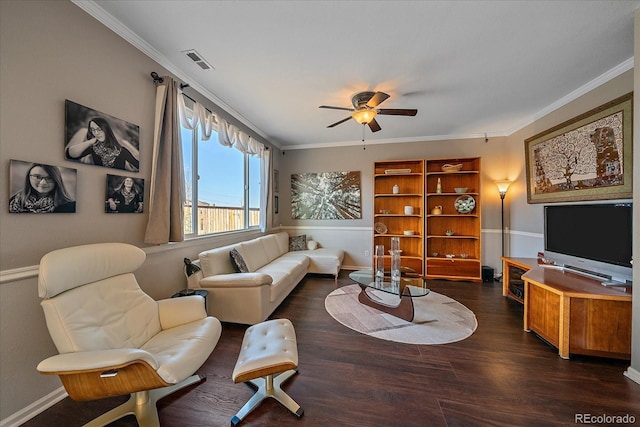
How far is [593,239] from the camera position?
92.2 inches

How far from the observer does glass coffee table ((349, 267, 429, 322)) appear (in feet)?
8.86

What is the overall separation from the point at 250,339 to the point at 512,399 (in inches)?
72.6

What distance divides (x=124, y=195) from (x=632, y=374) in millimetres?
4275

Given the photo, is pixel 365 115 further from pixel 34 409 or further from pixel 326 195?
pixel 34 409

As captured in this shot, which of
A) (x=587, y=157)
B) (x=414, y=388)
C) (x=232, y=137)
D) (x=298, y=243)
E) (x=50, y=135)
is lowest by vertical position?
(x=414, y=388)

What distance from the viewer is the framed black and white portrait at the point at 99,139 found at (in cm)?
167

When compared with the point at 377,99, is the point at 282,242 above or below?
below

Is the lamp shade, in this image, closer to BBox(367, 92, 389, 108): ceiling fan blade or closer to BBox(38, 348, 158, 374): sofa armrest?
BBox(367, 92, 389, 108): ceiling fan blade

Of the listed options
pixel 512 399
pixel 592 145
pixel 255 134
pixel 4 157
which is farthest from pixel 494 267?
pixel 4 157

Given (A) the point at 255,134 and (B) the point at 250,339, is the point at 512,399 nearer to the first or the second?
(B) the point at 250,339

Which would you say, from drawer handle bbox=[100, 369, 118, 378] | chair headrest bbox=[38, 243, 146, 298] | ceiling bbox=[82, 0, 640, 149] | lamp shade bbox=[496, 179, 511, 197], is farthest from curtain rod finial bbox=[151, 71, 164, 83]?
lamp shade bbox=[496, 179, 511, 197]

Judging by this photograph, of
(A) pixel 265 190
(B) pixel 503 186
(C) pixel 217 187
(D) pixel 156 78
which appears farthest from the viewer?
(A) pixel 265 190

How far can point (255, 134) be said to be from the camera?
14.2 ft

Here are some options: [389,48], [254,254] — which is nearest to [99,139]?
[254,254]
